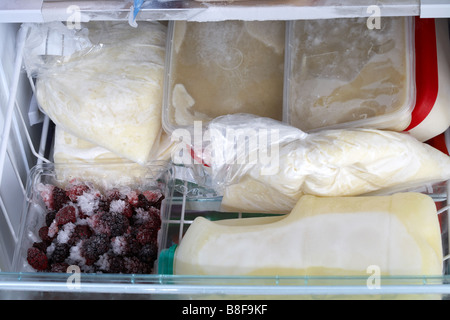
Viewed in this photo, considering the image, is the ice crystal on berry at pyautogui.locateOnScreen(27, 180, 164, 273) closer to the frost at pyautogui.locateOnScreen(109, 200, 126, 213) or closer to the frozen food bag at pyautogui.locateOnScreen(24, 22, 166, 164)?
the frost at pyautogui.locateOnScreen(109, 200, 126, 213)

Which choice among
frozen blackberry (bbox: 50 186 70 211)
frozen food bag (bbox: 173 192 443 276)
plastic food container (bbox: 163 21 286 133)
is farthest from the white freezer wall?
frozen food bag (bbox: 173 192 443 276)

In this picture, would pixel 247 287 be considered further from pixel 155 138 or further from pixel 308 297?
pixel 155 138

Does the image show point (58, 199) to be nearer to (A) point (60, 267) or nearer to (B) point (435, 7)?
(A) point (60, 267)

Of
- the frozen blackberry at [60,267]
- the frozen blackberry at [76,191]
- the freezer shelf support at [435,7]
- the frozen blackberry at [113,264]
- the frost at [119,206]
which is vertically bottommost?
the frozen blackberry at [60,267]

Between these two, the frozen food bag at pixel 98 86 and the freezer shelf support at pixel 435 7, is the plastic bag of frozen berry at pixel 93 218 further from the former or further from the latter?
the freezer shelf support at pixel 435 7

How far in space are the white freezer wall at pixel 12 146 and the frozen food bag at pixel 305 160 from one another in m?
0.43

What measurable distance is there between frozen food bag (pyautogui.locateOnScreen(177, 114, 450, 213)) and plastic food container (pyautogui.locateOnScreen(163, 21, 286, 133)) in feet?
0.27

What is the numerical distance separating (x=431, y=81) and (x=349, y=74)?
0.17 m

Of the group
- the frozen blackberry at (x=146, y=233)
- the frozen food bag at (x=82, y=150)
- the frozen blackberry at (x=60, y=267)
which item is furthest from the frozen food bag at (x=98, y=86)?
the frozen blackberry at (x=60, y=267)

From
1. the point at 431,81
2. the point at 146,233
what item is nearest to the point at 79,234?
the point at 146,233

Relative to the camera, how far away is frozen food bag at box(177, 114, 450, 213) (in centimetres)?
102

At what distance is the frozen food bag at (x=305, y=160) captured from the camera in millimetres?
1021

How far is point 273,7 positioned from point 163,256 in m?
0.53

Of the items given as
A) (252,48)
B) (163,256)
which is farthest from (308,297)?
(252,48)
